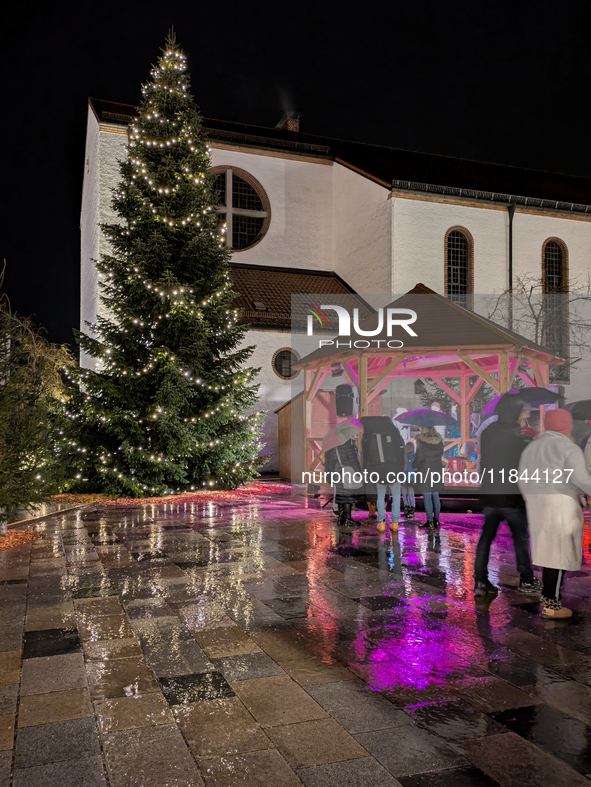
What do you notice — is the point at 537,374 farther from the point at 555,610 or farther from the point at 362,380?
the point at 555,610

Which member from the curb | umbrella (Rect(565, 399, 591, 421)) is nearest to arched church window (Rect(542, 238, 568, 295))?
umbrella (Rect(565, 399, 591, 421))

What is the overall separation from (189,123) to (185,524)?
995 cm

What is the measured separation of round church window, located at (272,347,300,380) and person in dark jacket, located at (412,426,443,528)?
13.8 m

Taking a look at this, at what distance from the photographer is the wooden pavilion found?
1358 centimetres

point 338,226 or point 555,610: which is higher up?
point 338,226

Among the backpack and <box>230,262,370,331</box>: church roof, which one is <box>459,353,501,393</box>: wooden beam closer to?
the backpack

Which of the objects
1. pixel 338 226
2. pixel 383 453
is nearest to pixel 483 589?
pixel 383 453

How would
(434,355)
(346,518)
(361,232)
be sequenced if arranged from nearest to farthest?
1. (346,518)
2. (434,355)
3. (361,232)

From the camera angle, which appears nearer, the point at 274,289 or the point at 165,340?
the point at 165,340

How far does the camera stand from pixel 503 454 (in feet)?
19.5

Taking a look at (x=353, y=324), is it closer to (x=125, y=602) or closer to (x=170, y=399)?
(x=170, y=399)

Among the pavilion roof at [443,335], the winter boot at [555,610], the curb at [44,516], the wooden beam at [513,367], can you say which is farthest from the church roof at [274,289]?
the winter boot at [555,610]

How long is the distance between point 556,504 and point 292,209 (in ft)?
79.8

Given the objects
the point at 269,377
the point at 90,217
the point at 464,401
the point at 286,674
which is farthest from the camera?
the point at 90,217
